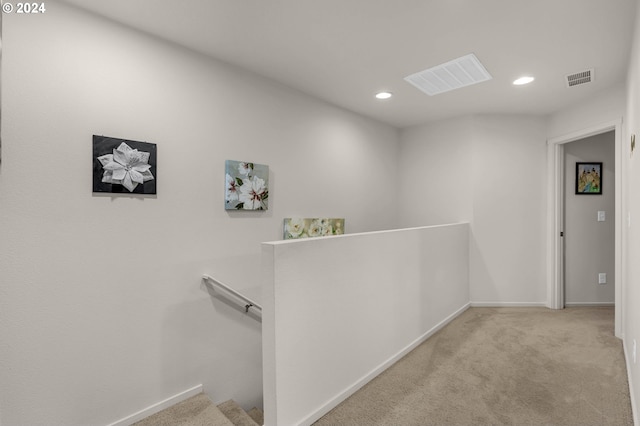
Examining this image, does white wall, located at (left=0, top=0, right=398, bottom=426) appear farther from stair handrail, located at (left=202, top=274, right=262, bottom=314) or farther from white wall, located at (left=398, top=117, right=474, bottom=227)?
white wall, located at (left=398, top=117, right=474, bottom=227)

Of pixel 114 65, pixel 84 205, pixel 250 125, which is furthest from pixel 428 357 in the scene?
pixel 114 65

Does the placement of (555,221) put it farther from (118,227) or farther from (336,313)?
(118,227)

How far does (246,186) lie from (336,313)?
1311mm

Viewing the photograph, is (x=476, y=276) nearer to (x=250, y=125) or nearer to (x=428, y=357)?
(x=428, y=357)

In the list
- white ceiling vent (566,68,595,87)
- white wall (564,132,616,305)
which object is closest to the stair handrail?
white ceiling vent (566,68,595,87)

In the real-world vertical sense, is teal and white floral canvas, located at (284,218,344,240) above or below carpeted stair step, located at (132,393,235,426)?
above

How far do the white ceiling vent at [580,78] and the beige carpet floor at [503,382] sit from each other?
95.4 inches

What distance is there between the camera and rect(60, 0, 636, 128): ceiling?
1.97 m

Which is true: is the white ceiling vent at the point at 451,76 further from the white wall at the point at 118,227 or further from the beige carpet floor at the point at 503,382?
the beige carpet floor at the point at 503,382

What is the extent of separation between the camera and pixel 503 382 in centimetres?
232

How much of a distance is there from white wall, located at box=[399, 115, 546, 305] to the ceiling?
87 centimetres

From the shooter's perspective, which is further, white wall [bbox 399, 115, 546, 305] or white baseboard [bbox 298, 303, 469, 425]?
white wall [bbox 399, 115, 546, 305]

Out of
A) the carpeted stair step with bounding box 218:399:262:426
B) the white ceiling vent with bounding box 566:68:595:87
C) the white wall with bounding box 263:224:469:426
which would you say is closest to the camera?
the white wall with bounding box 263:224:469:426

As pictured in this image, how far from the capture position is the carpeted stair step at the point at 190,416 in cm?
211
